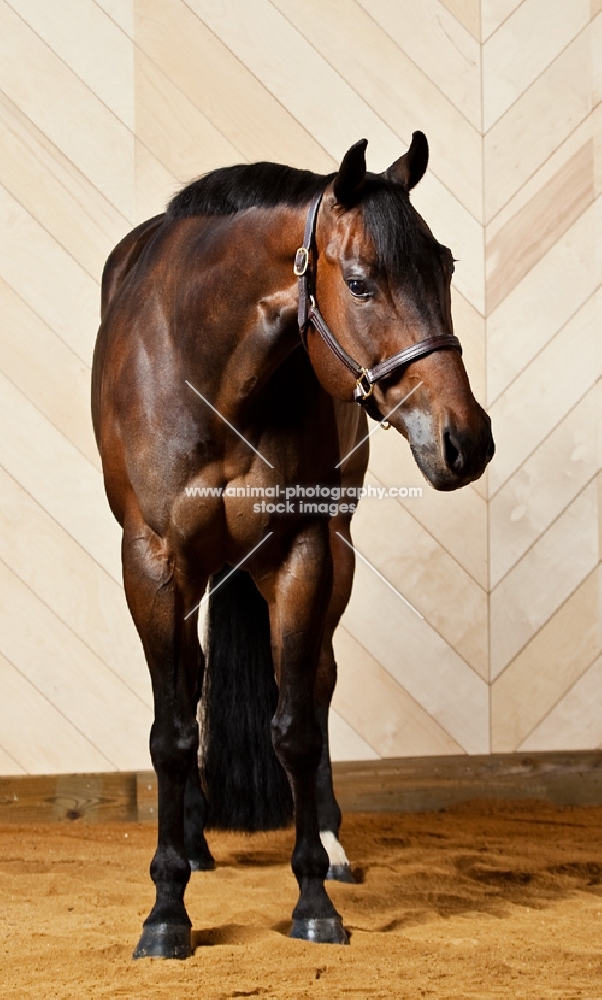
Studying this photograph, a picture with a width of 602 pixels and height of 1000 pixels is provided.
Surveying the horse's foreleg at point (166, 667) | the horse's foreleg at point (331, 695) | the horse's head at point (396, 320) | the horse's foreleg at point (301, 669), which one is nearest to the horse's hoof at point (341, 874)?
the horse's foreleg at point (331, 695)

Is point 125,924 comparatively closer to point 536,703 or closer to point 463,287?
point 536,703

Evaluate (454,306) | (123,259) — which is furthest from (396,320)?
(454,306)

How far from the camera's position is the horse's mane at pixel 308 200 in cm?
172

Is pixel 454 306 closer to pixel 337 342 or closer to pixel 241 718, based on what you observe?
pixel 241 718

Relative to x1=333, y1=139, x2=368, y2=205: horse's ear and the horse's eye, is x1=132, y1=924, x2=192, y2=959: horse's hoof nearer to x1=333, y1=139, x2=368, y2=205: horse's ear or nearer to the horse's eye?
the horse's eye

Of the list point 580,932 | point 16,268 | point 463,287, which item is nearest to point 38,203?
point 16,268

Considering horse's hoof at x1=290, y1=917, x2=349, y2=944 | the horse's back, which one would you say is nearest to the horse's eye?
the horse's back

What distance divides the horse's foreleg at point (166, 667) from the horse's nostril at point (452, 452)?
0.56 metres

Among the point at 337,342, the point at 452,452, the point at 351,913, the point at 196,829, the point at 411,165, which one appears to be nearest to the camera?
the point at 452,452

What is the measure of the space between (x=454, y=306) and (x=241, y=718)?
1374 mm

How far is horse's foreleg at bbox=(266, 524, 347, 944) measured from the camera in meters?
2.03

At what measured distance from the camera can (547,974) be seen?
174 centimetres

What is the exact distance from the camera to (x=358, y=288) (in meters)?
1.75

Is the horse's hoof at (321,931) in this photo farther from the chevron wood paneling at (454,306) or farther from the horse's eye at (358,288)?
the chevron wood paneling at (454,306)
